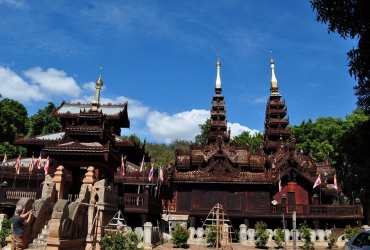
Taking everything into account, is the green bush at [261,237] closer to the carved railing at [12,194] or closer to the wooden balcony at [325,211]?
the wooden balcony at [325,211]

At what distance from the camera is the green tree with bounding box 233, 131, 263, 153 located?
175 feet

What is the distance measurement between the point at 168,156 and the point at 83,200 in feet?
211

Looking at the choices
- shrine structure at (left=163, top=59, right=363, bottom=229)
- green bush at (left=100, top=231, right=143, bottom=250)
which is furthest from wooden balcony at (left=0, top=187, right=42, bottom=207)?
shrine structure at (left=163, top=59, right=363, bottom=229)

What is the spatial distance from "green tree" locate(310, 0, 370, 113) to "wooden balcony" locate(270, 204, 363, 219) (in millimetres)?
18212

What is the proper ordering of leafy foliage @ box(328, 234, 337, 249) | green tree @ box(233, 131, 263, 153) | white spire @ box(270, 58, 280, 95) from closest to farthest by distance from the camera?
leafy foliage @ box(328, 234, 337, 249) < white spire @ box(270, 58, 280, 95) < green tree @ box(233, 131, 263, 153)

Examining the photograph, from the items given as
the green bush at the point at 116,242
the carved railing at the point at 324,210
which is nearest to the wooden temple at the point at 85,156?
the green bush at the point at 116,242

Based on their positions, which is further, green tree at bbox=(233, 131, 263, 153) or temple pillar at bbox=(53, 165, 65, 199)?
green tree at bbox=(233, 131, 263, 153)

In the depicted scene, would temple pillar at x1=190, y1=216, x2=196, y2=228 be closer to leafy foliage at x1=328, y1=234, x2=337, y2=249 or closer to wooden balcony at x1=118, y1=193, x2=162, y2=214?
wooden balcony at x1=118, y1=193, x2=162, y2=214

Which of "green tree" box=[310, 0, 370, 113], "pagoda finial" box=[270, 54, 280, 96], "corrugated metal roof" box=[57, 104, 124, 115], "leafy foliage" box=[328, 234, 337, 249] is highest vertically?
"pagoda finial" box=[270, 54, 280, 96]

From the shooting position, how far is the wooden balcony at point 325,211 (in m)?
26.0

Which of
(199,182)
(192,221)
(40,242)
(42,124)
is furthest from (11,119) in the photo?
(40,242)

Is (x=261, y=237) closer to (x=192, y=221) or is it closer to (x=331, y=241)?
(x=331, y=241)

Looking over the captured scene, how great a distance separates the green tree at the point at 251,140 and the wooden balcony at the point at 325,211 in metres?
25.9

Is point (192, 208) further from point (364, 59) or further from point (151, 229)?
point (364, 59)
